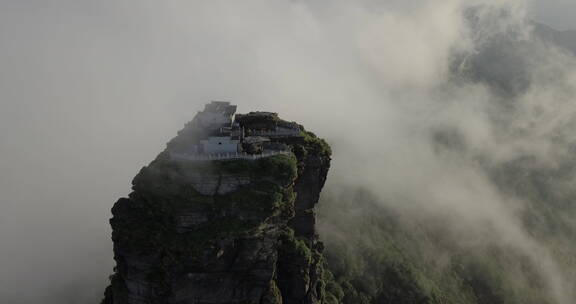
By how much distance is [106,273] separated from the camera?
A: 162000 millimetres

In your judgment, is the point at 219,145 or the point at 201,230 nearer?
the point at 201,230

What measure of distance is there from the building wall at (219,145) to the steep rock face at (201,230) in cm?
373

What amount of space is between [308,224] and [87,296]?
369 ft

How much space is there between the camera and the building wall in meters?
57.0

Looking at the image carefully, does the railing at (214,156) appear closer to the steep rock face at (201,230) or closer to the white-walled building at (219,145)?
the steep rock face at (201,230)

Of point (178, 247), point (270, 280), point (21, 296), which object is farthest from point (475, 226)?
point (21, 296)

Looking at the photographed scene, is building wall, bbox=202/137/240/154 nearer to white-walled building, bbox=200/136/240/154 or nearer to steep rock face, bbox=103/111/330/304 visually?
white-walled building, bbox=200/136/240/154

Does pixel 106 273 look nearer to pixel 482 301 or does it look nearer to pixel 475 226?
pixel 482 301

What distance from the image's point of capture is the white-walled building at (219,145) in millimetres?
56969

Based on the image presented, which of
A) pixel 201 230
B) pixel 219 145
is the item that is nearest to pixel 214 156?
pixel 219 145

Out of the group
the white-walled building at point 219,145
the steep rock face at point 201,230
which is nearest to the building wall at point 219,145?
the white-walled building at point 219,145

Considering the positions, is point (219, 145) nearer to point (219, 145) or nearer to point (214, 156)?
point (219, 145)

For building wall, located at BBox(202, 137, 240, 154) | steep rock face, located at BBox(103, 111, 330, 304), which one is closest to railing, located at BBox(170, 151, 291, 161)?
steep rock face, located at BBox(103, 111, 330, 304)

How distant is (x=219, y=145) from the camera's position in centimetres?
5731
